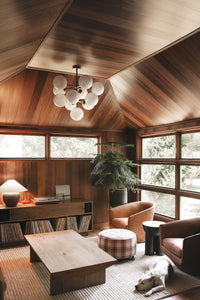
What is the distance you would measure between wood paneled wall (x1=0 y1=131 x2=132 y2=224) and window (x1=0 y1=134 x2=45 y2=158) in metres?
0.18

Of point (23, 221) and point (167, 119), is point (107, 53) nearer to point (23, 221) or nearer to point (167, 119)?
point (167, 119)

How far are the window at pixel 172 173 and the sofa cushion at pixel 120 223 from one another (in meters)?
0.98

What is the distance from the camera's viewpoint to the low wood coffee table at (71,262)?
2.69 m

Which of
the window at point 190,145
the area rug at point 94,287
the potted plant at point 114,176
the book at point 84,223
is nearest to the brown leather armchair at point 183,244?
the area rug at point 94,287

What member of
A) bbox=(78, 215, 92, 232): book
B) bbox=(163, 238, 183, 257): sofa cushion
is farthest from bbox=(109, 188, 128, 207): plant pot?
bbox=(163, 238, 183, 257): sofa cushion

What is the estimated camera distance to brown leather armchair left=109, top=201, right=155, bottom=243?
14.3 ft

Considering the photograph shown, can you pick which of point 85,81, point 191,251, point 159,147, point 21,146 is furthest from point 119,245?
point 21,146

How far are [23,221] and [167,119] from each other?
10.3ft

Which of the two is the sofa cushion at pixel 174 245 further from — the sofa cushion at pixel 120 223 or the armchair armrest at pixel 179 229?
Result: the sofa cushion at pixel 120 223

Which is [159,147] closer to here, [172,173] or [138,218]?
[172,173]

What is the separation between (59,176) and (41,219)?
0.90 meters

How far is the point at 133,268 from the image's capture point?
3490 millimetres

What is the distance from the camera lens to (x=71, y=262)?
280 cm

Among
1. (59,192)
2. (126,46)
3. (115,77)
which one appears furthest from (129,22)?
(59,192)
